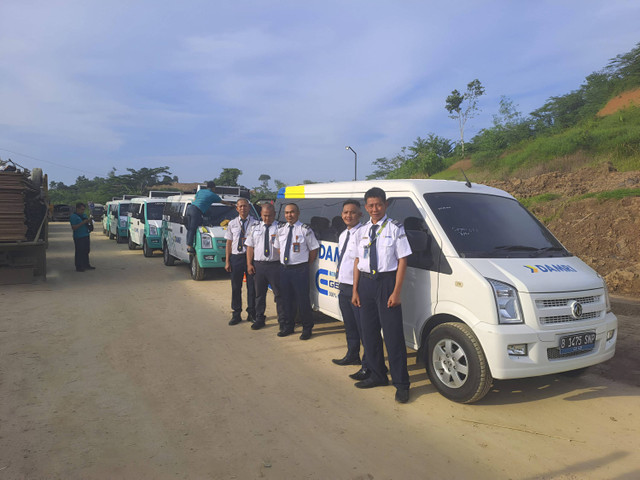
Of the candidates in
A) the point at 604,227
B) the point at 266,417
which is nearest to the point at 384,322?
the point at 266,417

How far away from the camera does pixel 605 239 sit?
10453mm

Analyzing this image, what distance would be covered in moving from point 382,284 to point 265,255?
98.4 inches

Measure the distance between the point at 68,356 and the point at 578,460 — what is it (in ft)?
17.5

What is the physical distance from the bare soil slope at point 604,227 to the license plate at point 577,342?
538cm

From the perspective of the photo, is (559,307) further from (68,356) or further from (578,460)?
(68,356)

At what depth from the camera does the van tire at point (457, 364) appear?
3.72m

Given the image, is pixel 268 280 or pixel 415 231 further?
pixel 268 280

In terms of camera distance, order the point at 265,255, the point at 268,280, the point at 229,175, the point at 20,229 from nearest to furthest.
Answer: the point at 265,255, the point at 268,280, the point at 20,229, the point at 229,175

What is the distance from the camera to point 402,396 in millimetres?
4051

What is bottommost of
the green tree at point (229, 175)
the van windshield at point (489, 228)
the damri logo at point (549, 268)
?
the damri logo at point (549, 268)

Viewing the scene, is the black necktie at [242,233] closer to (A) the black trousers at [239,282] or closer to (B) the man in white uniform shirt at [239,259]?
(B) the man in white uniform shirt at [239,259]

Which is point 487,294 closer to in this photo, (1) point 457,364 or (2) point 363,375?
(1) point 457,364

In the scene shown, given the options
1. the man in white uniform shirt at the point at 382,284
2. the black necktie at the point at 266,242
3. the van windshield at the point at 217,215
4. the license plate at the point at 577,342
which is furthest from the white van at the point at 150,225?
the license plate at the point at 577,342

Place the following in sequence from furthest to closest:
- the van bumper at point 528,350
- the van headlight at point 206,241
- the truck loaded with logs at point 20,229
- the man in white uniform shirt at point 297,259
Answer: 1. the van headlight at point 206,241
2. the truck loaded with logs at point 20,229
3. the man in white uniform shirt at point 297,259
4. the van bumper at point 528,350
